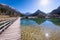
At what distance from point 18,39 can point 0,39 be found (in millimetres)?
1012

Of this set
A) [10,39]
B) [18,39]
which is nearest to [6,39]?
[10,39]

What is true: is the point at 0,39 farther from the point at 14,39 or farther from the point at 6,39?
the point at 14,39

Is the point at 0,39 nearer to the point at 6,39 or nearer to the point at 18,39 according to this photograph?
the point at 6,39

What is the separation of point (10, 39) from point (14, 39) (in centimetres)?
23

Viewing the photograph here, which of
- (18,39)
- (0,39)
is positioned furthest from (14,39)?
(0,39)

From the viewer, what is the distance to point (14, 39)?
5.67m

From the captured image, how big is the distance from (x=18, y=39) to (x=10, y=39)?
457 millimetres

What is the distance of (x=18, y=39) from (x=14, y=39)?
0.76ft

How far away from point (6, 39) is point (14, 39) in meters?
0.46

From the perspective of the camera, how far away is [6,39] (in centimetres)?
566

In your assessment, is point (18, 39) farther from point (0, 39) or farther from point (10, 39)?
point (0, 39)

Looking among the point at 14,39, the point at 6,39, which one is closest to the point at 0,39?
the point at 6,39

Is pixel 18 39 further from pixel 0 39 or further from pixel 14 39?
pixel 0 39

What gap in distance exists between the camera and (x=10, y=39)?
568cm
